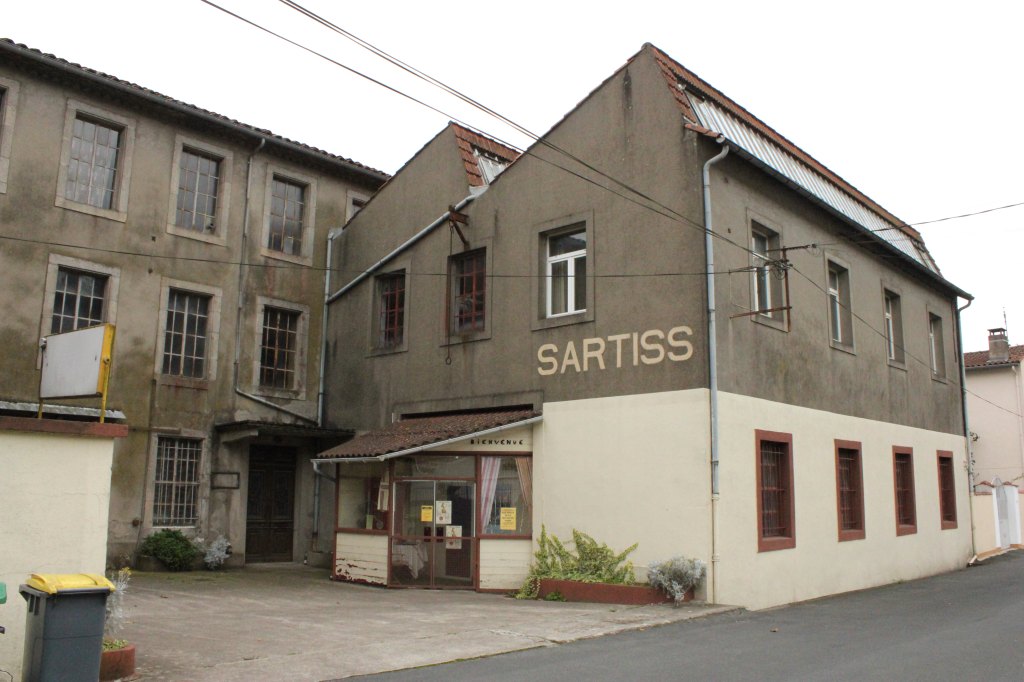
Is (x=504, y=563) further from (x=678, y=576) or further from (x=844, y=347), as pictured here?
(x=844, y=347)

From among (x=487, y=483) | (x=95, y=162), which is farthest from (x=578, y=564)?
(x=95, y=162)

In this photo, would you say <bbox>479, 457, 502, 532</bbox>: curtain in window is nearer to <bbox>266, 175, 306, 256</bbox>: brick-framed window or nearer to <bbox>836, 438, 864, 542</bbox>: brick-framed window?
<bbox>836, 438, 864, 542</bbox>: brick-framed window

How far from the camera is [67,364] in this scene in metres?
8.90

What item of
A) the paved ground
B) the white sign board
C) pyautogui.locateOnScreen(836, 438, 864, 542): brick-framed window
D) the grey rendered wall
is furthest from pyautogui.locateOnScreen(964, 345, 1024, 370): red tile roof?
the white sign board

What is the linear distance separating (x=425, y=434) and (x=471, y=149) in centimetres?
594

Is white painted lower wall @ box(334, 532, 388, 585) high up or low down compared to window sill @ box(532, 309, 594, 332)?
down

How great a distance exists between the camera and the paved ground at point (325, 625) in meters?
8.44

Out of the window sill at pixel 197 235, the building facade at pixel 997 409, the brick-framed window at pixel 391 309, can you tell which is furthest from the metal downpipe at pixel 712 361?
the building facade at pixel 997 409

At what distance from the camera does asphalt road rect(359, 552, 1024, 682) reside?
26.5 feet

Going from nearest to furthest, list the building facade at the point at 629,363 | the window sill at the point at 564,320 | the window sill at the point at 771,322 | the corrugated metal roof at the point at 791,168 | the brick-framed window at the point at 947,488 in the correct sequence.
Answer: the building facade at the point at 629,363 < the window sill at the point at 771,322 < the window sill at the point at 564,320 < the corrugated metal roof at the point at 791,168 < the brick-framed window at the point at 947,488

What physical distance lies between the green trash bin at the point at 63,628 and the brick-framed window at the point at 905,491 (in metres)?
15.9

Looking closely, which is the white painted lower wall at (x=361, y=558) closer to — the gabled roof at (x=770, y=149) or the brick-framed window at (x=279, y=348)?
the brick-framed window at (x=279, y=348)

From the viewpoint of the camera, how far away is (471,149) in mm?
17547

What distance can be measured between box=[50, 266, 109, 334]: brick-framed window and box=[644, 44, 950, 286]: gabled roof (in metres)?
10.4
